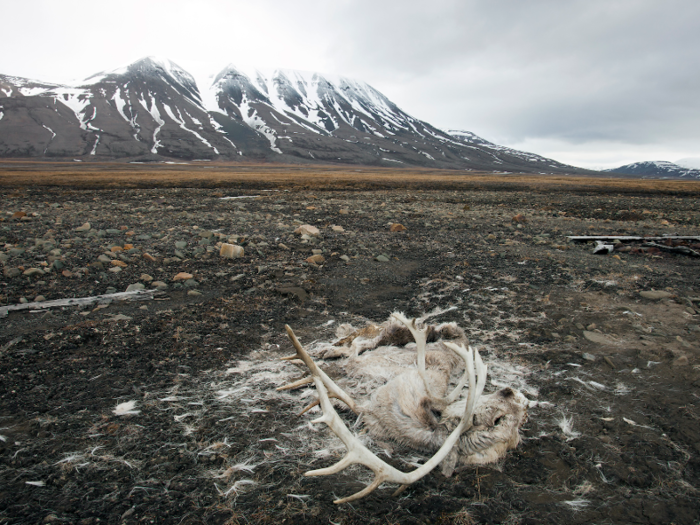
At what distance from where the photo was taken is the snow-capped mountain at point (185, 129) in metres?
114

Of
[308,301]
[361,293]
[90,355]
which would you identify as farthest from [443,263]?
[90,355]

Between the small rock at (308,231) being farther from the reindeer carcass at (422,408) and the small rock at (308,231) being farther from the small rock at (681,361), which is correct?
the small rock at (681,361)

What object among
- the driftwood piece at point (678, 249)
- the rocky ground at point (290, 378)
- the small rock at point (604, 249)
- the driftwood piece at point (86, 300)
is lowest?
the driftwood piece at point (86, 300)

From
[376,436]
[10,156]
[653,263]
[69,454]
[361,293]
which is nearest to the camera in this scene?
[69,454]

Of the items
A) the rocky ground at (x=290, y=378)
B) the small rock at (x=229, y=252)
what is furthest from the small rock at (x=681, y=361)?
the small rock at (x=229, y=252)

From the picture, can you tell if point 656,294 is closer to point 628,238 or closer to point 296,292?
point 628,238

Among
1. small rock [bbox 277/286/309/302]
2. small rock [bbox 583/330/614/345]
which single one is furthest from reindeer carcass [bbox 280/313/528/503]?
small rock [bbox 277/286/309/302]

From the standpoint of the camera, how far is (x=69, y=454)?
252 centimetres

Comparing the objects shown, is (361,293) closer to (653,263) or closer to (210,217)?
(653,263)

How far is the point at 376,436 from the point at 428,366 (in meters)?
0.94

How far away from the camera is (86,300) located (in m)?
5.18

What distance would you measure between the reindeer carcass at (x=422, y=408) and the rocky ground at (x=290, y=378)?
169mm

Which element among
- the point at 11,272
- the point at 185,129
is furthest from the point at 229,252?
the point at 185,129

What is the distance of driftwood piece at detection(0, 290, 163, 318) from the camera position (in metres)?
4.83
